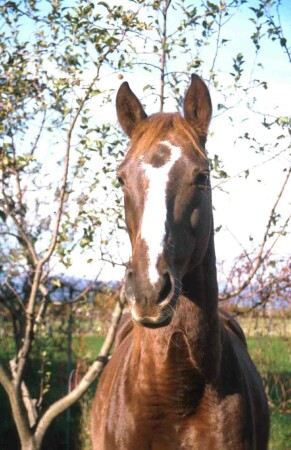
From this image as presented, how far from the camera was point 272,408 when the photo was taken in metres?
7.11

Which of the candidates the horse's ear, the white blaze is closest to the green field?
the horse's ear

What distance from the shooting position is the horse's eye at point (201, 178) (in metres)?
2.53

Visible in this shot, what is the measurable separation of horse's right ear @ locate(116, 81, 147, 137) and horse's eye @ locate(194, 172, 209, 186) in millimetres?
526

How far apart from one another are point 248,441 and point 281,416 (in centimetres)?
515

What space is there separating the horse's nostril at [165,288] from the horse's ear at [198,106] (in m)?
0.85

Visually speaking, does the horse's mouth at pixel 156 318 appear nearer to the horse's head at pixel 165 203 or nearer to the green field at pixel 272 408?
the horse's head at pixel 165 203

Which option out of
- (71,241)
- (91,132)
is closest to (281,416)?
(71,241)

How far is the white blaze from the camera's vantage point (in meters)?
2.19

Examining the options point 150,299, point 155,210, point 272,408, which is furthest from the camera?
point 272,408

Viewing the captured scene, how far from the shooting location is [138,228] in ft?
7.72

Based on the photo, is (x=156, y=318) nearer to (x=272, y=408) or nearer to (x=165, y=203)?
(x=165, y=203)

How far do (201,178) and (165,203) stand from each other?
0.27m

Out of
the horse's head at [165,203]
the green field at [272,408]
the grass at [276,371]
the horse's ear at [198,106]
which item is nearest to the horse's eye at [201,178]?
the horse's head at [165,203]

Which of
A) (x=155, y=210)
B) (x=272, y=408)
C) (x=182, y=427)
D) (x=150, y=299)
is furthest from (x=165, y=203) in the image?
(x=272, y=408)
